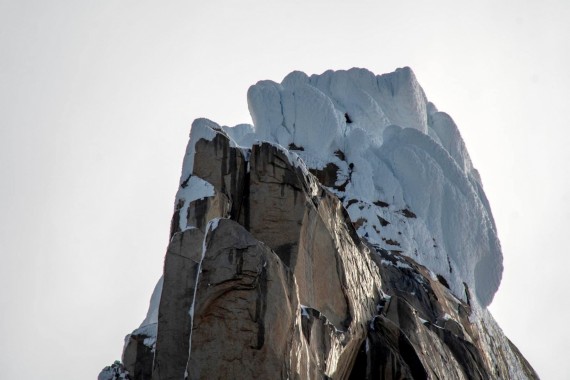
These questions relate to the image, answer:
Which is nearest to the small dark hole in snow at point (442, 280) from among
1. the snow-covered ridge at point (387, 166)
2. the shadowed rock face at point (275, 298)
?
the snow-covered ridge at point (387, 166)

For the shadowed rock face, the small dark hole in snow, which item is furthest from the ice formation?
the shadowed rock face

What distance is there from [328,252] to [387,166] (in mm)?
14101

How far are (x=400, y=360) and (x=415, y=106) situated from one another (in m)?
19.5

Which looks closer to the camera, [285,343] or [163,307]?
[285,343]

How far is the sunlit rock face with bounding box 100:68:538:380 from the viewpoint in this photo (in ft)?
49.4

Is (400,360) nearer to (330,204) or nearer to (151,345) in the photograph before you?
(330,204)

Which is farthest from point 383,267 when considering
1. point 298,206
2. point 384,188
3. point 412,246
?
point 298,206

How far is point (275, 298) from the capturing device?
49.7ft

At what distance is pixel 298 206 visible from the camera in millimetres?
18500

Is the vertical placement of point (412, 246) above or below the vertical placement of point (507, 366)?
above

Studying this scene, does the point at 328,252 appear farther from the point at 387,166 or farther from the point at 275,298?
the point at 387,166

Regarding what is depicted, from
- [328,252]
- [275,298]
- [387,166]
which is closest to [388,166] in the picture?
[387,166]

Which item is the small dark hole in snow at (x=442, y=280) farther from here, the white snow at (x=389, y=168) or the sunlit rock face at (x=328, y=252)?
the white snow at (x=389, y=168)

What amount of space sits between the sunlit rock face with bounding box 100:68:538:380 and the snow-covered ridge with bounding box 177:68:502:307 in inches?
2.1
